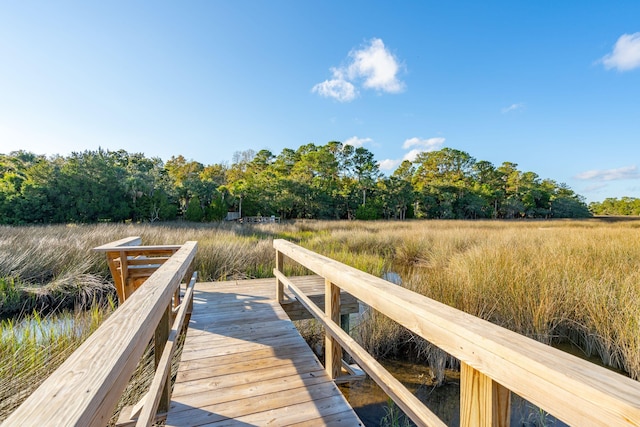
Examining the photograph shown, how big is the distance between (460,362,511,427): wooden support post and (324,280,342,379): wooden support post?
1.12 metres

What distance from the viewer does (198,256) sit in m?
6.14

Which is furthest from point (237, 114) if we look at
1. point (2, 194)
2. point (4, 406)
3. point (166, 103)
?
point (4, 406)

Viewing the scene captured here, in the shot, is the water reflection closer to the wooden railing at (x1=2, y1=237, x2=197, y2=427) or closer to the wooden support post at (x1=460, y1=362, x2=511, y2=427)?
the wooden support post at (x1=460, y1=362, x2=511, y2=427)

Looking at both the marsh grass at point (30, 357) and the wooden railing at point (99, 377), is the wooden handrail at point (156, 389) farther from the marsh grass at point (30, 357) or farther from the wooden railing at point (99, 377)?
the marsh grass at point (30, 357)

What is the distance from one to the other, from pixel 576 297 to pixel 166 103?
15.2 meters

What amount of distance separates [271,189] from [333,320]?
82.7ft

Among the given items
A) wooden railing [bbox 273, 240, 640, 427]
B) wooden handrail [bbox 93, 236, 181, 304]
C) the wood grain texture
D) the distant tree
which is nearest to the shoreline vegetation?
wooden handrail [bbox 93, 236, 181, 304]

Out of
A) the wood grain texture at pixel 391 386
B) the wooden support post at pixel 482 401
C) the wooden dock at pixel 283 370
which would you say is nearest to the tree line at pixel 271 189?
the wooden dock at pixel 283 370

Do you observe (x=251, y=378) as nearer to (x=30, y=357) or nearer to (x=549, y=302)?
(x=30, y=357)

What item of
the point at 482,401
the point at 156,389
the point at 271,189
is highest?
the point at 271,189

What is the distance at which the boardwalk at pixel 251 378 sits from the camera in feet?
5.20

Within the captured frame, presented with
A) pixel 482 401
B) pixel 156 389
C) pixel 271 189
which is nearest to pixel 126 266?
pixel 156 389

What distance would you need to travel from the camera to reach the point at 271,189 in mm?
26531

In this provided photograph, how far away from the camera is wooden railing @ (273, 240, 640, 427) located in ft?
1.60
